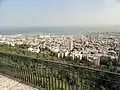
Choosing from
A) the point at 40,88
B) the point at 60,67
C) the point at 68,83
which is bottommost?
the point at 40,88

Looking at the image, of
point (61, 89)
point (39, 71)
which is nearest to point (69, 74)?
point (61, 89)

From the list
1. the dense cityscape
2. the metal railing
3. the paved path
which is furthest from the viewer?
the paved path

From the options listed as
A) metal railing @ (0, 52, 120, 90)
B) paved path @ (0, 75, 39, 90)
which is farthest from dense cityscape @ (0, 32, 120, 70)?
paved path @ (0, 75, 39, 90)

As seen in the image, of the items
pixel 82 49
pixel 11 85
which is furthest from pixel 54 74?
pixel 82 49

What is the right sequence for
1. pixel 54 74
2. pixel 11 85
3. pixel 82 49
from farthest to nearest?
pixel 82 49
pixel 11 85
pixel 54 74

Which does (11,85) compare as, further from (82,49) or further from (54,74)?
(82,49)

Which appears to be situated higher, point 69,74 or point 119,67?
point 119,67

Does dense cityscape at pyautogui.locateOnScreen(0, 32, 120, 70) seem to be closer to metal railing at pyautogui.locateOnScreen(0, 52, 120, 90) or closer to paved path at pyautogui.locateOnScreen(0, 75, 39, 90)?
metal railing at pyautogui.locateOnScreen(0, 52, 120, 90)

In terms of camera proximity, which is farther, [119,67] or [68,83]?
[68,83]

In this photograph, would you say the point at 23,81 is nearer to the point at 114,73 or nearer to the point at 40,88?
the point at 40,88
